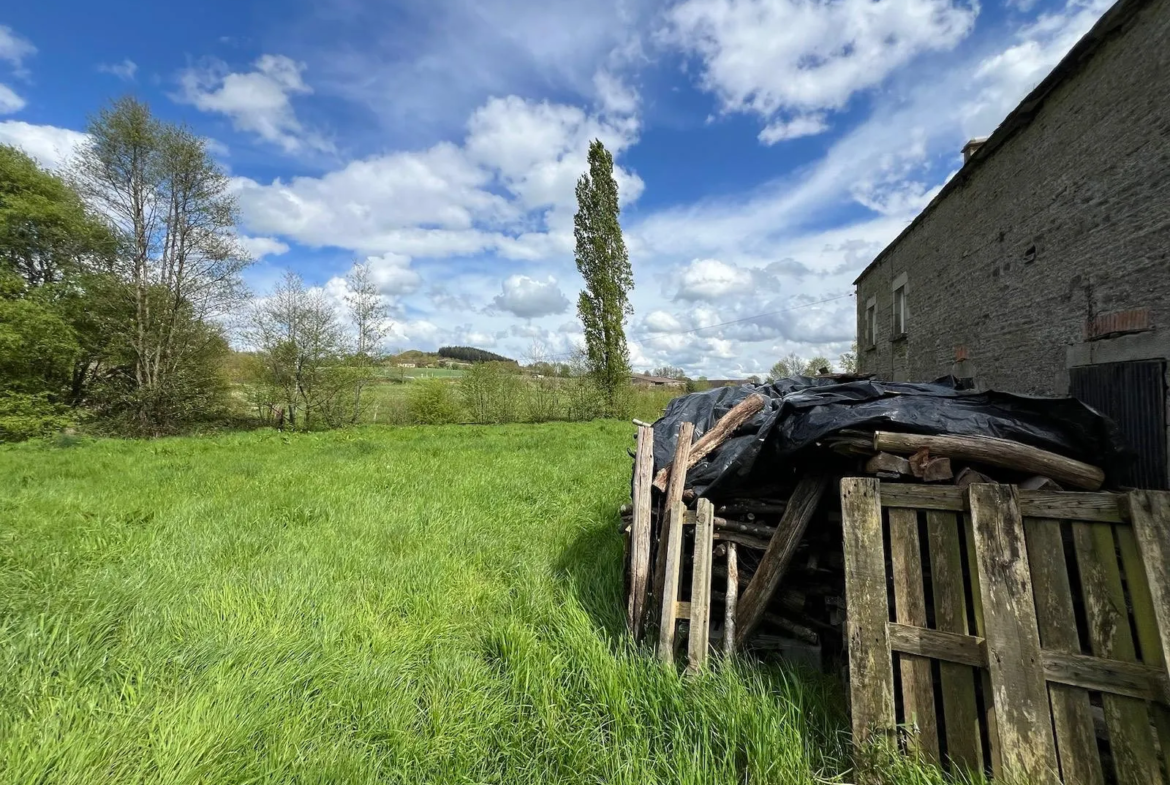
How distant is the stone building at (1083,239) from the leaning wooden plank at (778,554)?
170 inches

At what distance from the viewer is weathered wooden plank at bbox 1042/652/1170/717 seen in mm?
1879

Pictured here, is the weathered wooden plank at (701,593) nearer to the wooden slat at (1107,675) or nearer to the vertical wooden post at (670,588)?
the vertical wooden post at (670,588)

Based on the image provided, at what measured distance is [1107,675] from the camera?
6.31 ft

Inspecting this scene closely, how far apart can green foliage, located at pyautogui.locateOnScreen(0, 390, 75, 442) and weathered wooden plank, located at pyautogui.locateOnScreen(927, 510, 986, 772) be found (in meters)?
23.2

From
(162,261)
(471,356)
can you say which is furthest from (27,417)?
(471,356)

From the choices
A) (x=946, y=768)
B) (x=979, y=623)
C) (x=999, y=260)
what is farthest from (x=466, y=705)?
(x=999, y=260)

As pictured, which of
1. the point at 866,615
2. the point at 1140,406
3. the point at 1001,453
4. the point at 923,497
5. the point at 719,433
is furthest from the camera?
the point at 1140,406

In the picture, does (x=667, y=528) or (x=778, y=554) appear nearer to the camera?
(x=778, y=554)

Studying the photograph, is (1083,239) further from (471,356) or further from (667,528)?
(471,356)

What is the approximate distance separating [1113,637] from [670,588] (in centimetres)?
199

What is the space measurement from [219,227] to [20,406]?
857cm

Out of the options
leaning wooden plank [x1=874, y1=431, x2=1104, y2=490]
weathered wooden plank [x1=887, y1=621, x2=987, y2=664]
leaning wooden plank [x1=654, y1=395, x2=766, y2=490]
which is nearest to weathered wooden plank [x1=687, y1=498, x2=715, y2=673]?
leaning wooden plank [x1=654, y1=395, x2=766, y2=490]

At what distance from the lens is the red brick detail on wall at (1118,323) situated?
4.52 meters

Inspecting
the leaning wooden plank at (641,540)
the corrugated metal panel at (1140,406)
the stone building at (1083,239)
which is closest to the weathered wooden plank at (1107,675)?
the leaning wooden plank at (641,540)
